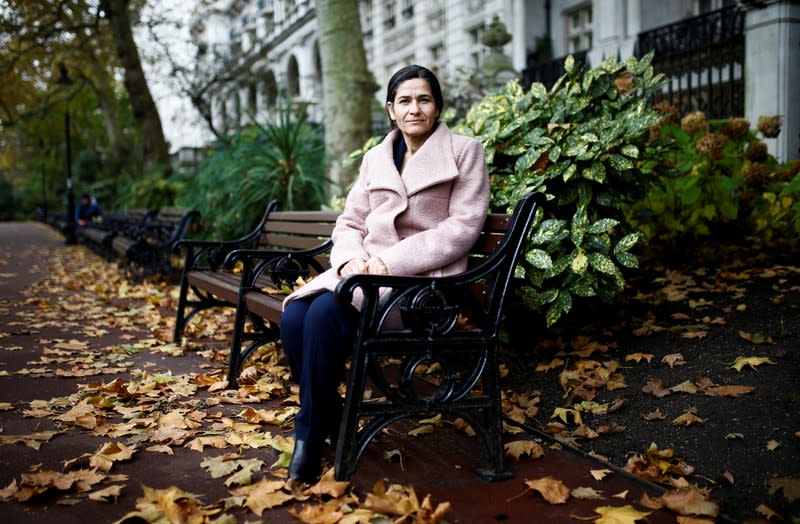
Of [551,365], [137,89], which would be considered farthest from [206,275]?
[137,89]

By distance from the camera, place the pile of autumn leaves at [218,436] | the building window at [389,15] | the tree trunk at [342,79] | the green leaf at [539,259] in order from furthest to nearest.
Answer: the building window at [389,15]
the tree trunk at [342,79]
the green leaf at [539,259]
the pile of autumn leaves at [218,436]

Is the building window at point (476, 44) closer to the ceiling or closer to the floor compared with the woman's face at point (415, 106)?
closer to the ceiling

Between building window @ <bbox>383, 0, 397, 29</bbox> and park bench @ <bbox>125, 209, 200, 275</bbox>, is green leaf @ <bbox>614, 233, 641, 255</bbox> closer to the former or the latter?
park bench @ <bbox>125, 209, 200, 275</bbox>

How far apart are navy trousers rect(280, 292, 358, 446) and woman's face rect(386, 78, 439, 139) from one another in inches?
34.3

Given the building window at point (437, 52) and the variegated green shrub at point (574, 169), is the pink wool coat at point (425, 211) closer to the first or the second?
the variegated green shrub at point (574, 169)

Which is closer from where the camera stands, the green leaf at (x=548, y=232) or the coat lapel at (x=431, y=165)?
the coat lapel at (x=431, y=165)

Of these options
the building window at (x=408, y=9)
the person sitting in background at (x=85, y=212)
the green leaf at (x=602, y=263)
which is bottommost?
the green leaf at (x=602, y=263)

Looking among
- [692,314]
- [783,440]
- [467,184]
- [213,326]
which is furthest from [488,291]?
[213,326]

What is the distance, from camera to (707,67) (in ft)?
35.0

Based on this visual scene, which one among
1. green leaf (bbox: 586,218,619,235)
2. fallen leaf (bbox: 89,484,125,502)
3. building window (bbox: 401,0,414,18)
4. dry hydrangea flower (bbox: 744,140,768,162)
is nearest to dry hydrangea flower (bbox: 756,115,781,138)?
dry hydrangea flower (bbox: 744,140,768,162)

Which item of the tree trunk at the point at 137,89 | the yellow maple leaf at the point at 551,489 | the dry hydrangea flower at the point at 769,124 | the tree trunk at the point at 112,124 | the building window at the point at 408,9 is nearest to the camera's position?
the yellow maple leaf at the point at 551,489

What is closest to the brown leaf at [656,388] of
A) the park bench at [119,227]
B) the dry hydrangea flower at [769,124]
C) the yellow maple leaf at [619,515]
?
the yellow maple leaf at [619,515]

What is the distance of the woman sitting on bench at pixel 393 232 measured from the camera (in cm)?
283

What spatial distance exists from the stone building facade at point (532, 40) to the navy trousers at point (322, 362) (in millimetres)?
6844
